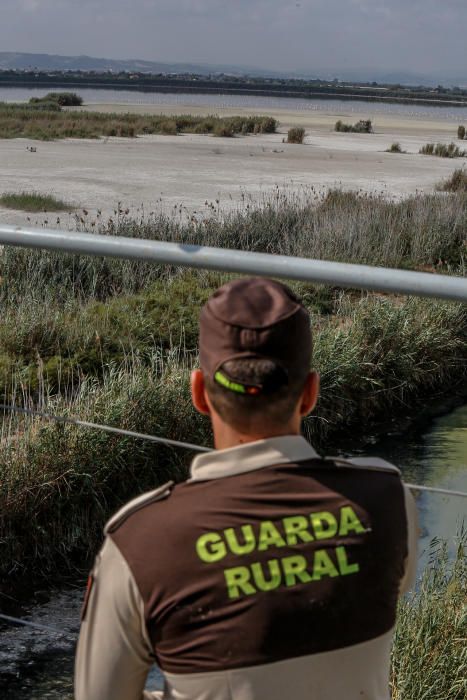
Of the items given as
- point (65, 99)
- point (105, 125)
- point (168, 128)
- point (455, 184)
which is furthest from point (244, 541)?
point (65, 99)

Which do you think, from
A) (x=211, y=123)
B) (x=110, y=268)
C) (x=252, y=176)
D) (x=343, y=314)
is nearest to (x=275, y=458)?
(x=343, y=314)

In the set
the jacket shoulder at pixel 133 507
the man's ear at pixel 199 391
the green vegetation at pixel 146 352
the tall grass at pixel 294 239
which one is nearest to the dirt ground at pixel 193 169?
the tall grass at pixel 294 239

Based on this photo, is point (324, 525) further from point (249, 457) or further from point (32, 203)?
point (32, 203)

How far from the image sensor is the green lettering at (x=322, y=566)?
133cm

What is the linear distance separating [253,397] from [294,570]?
9.2 inches

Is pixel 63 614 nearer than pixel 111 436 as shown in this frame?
Yes

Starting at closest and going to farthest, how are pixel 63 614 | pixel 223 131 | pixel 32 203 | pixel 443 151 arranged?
1. pixel 63 614
2. pixel 32 203
3. pixel 443 151
4. pixel 223 131

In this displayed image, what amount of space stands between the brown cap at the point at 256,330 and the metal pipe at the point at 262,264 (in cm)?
53

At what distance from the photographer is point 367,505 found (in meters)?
1.40

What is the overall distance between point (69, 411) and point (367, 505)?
4.73m

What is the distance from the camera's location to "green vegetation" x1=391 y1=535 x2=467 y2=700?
307 centimetres

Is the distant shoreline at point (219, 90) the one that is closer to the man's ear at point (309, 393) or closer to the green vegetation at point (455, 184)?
the green vegetation at point (455, 184)

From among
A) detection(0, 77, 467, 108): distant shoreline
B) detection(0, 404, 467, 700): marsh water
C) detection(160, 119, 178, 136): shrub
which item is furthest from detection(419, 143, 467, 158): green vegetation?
detection(0, 77, 467, 108): distant shoreline

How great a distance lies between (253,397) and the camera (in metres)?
1.37
